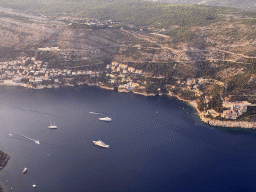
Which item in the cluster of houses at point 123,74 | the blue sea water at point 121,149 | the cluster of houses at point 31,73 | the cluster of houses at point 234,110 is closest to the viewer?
the blue sea water at point 121,149

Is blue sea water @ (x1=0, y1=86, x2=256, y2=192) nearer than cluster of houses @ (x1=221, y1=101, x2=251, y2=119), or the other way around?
blue sea water @ (x1=0, y1=86, x2=256, y2=192)

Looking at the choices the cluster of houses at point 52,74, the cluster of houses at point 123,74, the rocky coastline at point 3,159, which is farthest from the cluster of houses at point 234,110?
the rocky coastline at point 3,159

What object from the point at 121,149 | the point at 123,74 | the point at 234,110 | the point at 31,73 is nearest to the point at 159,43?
the point at 123,74

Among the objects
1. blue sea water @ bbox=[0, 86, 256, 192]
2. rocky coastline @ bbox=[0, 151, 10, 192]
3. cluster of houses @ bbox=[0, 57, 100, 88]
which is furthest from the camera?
cluster of houses @ bbox=[0, 57, 100, 88]

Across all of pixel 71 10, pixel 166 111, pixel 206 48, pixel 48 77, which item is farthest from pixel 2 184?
pixel 71 10

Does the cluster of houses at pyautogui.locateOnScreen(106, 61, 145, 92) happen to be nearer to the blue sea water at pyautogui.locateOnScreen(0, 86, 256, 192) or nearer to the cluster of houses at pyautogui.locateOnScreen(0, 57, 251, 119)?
the cluster of houses at pyautogui.locateOnScreen(0, 57, 251, 119)

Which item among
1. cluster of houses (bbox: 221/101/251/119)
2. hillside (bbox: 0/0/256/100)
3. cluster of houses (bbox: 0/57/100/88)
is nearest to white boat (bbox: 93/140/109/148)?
cluster of houses (bbox: 221/101/251/119)

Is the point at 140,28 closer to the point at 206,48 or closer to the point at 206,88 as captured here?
the point at 206,48

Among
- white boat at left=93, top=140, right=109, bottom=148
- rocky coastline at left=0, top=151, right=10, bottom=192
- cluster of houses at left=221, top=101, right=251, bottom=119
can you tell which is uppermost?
cluster of houses at left=221, top=101, right=251, bottom=119

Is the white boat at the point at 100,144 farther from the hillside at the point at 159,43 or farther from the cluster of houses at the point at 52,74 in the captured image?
the hillside at the point at 159,43
